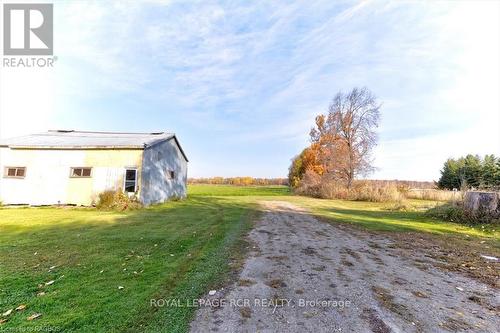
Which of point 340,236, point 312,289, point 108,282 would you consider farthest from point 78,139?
point 312,289

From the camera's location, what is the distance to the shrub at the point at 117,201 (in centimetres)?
1473

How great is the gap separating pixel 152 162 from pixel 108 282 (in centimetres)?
1358

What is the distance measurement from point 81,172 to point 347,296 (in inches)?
679

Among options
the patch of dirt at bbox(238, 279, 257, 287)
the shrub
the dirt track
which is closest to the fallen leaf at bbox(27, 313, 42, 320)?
the dirt track

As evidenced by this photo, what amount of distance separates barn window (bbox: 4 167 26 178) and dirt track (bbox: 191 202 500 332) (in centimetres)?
1749

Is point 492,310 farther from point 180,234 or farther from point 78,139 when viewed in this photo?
point 78,139

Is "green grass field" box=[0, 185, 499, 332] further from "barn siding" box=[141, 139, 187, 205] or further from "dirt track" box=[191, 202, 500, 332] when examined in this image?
"barn siding" box=[141, 139, 187, 205]

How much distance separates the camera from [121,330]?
10.1 feet

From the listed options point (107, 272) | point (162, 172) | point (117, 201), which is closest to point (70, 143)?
point (117, 201)

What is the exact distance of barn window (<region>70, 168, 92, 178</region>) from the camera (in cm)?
1620

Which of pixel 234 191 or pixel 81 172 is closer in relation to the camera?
pixel 81 172

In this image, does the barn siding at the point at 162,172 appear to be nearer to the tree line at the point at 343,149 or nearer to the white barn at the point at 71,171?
the white barn at the point at 71,171

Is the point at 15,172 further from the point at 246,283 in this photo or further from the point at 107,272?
the point at 246,283

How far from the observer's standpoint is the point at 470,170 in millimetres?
44406
